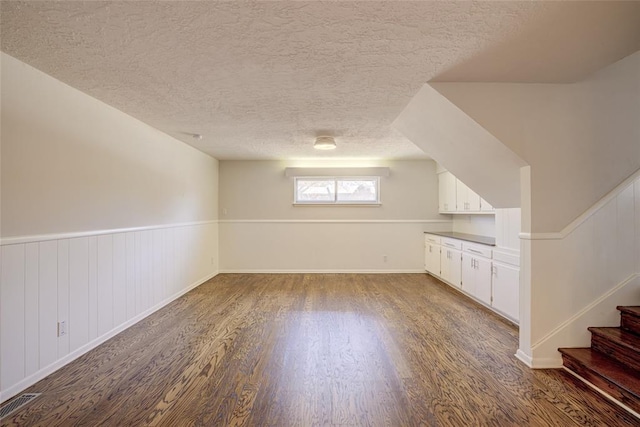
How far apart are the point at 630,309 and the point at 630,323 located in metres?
0.10

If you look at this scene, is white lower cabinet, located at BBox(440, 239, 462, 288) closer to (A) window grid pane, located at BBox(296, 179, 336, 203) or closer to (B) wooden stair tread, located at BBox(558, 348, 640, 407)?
(B) wooden stair tread, located at BBox(558, 348, 640, 407)

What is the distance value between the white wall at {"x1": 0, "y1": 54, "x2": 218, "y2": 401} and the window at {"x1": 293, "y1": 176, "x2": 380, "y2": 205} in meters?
2.59

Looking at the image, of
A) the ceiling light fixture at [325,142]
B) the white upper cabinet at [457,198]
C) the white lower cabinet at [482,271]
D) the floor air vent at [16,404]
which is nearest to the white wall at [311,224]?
the white upper cabinet at [457,198]

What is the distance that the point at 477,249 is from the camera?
12.6 ft

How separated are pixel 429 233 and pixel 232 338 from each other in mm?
4033

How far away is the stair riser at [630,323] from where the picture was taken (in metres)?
2.13

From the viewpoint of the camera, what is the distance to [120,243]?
2.99 metres

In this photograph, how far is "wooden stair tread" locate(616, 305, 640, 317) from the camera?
2133 mm

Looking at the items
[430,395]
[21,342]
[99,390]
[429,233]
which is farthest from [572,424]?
[429,233]

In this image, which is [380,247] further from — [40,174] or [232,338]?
[40,174]

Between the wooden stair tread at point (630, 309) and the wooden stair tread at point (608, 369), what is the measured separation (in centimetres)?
37

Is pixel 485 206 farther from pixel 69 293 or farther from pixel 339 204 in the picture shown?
pixel 69 293

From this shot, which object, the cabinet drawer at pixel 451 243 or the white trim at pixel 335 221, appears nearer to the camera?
the cabinet drawer at pixel 451 243

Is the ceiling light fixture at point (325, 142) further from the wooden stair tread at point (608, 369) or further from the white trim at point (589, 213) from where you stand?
the wooden stair tread at point (608, 369)
